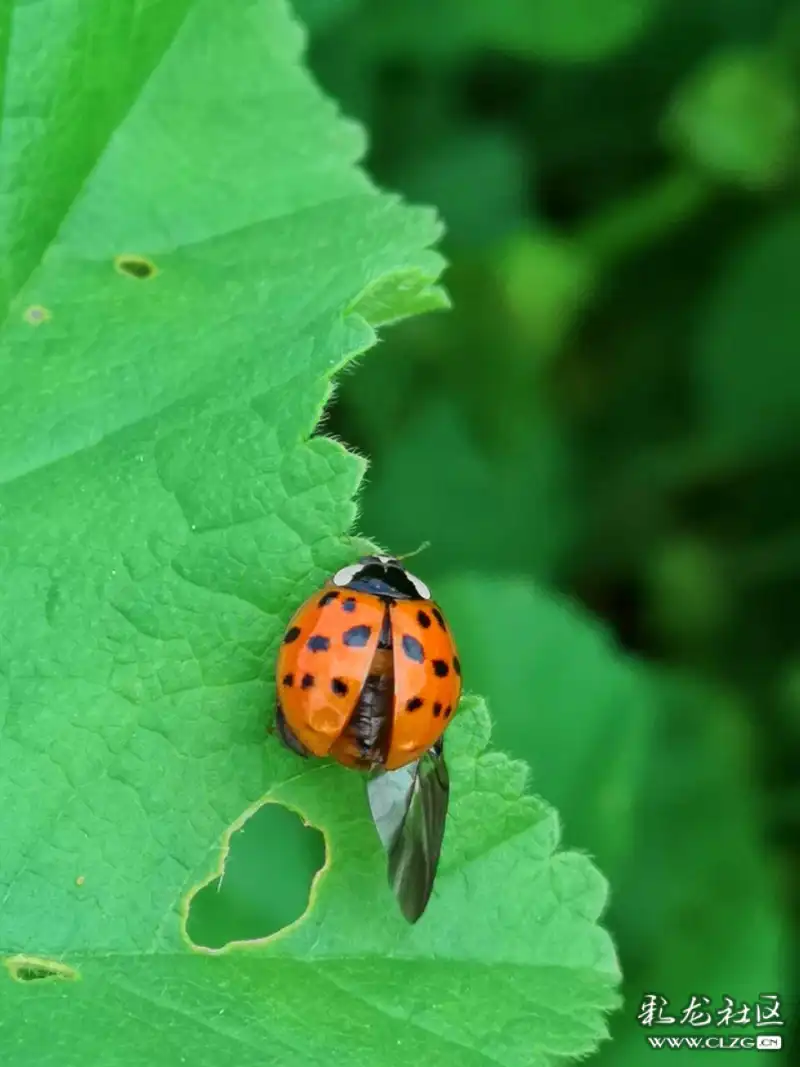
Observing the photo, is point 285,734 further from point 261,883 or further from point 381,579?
point 261,883

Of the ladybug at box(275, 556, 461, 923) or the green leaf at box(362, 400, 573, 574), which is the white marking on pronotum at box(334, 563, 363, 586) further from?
the green leaf at box(362, 400, 573, 574)

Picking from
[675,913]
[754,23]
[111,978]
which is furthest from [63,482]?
[754,23]

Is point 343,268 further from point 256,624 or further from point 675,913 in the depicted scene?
point 675,913

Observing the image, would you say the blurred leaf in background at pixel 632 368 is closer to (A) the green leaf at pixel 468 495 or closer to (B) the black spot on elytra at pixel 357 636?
(A) the green leaf at pixel 468 495

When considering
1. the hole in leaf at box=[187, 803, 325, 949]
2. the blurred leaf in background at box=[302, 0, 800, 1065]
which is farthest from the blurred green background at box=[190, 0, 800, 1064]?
the hole in leaf at box=[187, 803, 325, 949]

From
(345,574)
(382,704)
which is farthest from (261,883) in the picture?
(345,574)

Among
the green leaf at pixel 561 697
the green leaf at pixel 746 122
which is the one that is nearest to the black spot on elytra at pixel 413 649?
the green leaf at pixel 561 697

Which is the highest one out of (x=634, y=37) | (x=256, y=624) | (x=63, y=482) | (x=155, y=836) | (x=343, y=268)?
(x=634, y=37)
